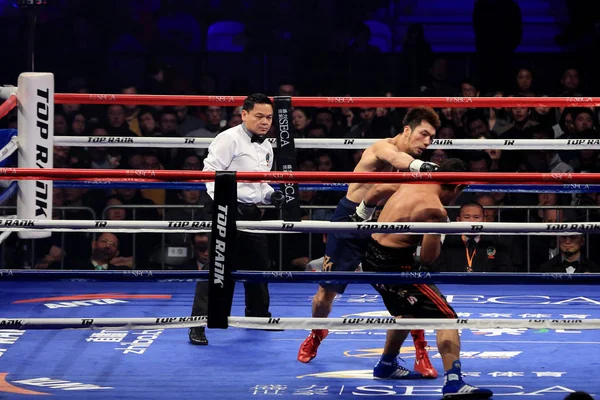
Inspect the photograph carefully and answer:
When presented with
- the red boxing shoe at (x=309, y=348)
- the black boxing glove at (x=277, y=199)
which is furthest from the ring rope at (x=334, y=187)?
the red boxing shoe at (x=309, y=348)

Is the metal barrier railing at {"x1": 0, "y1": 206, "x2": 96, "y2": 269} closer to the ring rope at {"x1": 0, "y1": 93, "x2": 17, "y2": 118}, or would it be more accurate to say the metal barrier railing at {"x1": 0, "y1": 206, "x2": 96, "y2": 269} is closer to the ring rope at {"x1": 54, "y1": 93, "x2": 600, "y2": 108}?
the ring rope at {"x1": 54, "y1": 93, "x2": 600, "y2": 108}

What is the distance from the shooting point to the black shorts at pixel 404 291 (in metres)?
4.06

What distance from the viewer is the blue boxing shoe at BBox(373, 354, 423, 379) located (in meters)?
4.21

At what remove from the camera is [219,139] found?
5141 millimetres

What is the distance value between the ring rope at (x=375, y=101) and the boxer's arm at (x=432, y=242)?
139 cm

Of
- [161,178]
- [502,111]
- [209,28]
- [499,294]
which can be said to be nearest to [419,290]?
[161,178]

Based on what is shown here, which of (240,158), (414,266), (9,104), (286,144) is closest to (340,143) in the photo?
(286,144)

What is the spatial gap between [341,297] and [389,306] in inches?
62.7

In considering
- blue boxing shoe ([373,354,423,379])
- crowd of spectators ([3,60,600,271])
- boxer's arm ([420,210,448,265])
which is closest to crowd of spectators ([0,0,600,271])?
crowd of spectators ([3,60,600,271])

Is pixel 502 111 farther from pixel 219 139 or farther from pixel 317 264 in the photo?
pixel 219 139

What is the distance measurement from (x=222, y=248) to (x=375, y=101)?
1.98 meters

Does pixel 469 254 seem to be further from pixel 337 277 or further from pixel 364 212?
pixel 337 277

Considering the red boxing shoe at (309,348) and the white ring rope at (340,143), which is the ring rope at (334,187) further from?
the red boxing shoe at (309,348)

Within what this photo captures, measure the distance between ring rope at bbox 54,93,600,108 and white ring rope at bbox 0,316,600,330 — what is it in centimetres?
192
